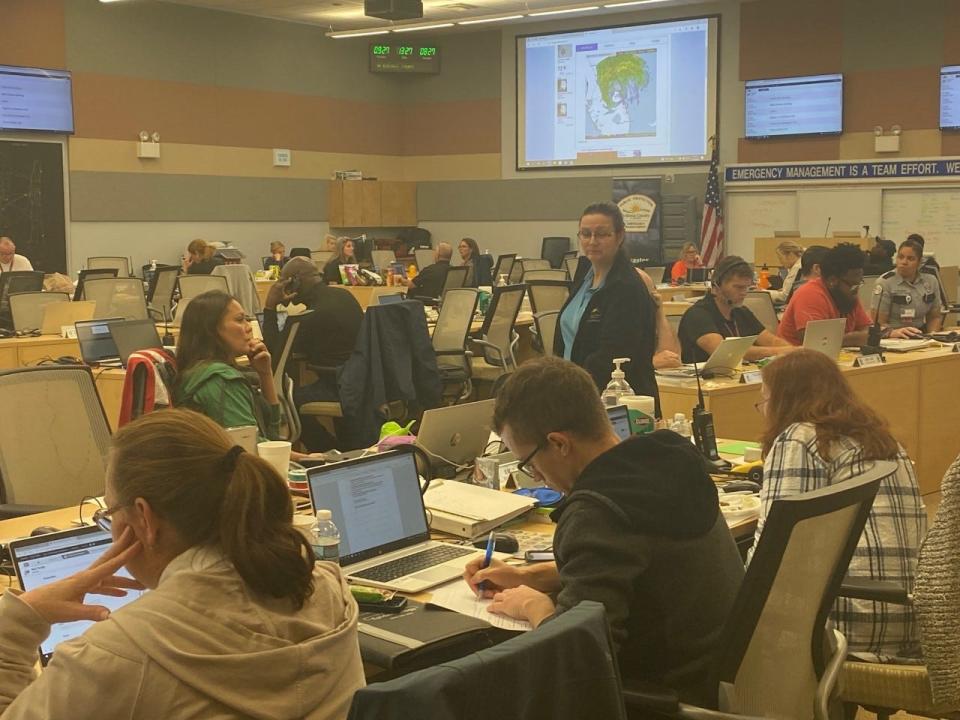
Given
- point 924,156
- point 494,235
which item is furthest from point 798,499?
point 494,235

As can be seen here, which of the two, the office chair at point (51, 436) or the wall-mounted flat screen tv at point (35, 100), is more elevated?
the wall-mounted flat screen tv at point (35, 100)

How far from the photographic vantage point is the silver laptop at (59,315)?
7.90 metres

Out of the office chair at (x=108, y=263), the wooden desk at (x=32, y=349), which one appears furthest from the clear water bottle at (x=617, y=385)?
the office chair at (x=108, y=263)

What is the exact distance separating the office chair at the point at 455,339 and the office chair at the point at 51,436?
401 cm

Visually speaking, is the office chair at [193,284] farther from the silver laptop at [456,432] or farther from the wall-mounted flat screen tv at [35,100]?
the silver laptop at [456,432]

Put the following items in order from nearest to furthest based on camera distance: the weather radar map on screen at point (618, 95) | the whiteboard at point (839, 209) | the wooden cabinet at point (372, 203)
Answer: the whiteboard at point (839, 209) < the weather radar map on screen at point (618, 95) < the wooden cabinet at point (372, 203)

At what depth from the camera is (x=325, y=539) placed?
9.36 ft

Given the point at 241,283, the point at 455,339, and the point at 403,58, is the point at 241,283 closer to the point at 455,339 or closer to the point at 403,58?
the point at 455,339

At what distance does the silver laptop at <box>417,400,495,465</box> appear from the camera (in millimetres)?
3635

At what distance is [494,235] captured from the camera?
1791 cm

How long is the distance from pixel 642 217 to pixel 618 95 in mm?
1748

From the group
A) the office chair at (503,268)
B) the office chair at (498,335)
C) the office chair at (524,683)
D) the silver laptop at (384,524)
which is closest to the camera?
the office chair at (524,683)

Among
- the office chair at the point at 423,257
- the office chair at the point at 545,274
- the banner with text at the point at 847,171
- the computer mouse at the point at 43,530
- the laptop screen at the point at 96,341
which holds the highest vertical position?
the banner with text at the point at 847,171

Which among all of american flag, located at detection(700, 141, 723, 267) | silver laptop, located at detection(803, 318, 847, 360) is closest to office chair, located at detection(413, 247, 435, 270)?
american flag, located at detection(700, 141, 723, 267)
